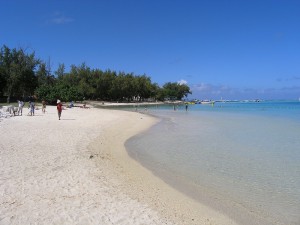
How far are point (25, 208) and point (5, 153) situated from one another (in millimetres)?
6204

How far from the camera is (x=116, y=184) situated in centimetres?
927

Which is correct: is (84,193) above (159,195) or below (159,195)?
above

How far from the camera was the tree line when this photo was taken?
65.2m

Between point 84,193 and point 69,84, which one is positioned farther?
point 69,84

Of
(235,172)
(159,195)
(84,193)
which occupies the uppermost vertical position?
(84,193)

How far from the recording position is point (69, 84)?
269ft

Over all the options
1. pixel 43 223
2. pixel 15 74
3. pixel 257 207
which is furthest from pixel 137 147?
pixel 15 74

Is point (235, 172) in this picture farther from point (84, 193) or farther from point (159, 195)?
point (84, 193)

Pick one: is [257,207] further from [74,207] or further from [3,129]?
[3,129]

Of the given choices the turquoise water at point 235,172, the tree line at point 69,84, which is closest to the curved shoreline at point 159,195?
the turquoise water at point 235,172

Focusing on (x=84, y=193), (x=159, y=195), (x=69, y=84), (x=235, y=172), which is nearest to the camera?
(x=84, y=193)

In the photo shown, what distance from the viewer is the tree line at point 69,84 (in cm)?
6525

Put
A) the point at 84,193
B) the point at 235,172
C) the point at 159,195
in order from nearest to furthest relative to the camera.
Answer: the point at 84,193 < the point at 159,195 < the point at 235,172

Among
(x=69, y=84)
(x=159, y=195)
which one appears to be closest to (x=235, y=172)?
(x=159, y=195)
